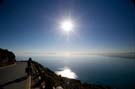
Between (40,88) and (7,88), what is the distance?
7.35 ft

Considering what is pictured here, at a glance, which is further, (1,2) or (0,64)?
(0,64)

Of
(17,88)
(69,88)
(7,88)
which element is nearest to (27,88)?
(17,88)

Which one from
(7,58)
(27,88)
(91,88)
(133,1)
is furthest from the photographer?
(7,58)

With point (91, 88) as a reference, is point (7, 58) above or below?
above

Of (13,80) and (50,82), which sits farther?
(13,80)

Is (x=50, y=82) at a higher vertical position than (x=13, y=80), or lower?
higher

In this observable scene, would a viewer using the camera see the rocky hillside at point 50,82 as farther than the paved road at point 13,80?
No

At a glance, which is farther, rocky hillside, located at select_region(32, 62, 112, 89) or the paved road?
the paved road

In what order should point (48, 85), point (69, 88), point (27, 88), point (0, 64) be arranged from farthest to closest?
1. point (0, 64)
2. point (69, 88)
3. point (27, 88)
4. point (48, 85)

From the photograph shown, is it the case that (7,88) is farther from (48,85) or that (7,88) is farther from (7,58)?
(7,58)

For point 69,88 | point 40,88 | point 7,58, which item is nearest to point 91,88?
point 69,88

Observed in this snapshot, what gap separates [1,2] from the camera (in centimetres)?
948

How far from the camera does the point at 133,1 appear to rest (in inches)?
227

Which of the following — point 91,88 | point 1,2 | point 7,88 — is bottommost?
point 91,88
